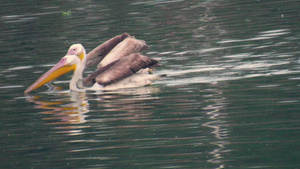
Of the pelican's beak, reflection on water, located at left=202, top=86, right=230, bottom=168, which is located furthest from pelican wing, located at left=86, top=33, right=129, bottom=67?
reflection on water, located at left=202, top=86, right=230, bottom=168

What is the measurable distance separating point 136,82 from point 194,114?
121 inches

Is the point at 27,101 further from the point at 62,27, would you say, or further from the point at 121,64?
the point at 62,27

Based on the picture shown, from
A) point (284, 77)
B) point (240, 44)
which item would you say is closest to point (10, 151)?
point (284, 77)

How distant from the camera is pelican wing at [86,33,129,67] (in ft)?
44.1

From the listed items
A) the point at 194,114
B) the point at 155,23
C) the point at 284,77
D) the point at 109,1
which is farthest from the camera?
the point at 109,1

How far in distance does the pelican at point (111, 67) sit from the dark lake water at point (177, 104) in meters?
0.23

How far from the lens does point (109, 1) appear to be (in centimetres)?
3100

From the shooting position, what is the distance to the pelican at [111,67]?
1220 centimetres

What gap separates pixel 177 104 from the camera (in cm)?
1031

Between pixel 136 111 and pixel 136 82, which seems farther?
pixel 136 82

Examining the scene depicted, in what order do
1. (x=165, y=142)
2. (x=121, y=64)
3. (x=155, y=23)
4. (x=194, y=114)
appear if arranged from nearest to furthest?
(x=165, y=142), (x=194, y=114), (x=121, y=64), (x=155, y=23)

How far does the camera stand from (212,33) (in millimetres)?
17703

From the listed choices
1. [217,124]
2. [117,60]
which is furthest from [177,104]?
[117,60]

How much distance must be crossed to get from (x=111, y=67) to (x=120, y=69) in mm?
168
